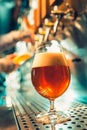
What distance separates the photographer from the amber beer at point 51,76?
0.80 meters

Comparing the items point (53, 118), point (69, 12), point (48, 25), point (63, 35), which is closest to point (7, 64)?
point (48, 25)

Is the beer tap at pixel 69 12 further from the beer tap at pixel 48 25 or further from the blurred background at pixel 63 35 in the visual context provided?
the beer tap at pixel 48 25

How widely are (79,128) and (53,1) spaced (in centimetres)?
119

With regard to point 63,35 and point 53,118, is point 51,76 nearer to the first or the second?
point 53,118

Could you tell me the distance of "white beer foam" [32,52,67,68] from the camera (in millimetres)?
832

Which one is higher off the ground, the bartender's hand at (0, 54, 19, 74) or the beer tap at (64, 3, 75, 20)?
the beer tap at (64, 3, 75, 20)

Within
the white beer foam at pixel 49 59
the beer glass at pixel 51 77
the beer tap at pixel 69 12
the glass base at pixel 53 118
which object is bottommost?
the glass base at pixel 53 118

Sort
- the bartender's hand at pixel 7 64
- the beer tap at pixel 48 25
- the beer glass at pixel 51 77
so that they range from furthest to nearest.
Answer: the bartender's hand at pixel 7 64 < the beer tap at pixel 48 25 < the beer glass at pixel 51 77

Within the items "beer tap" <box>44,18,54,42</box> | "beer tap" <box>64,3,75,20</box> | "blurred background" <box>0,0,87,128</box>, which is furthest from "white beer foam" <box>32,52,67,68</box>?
"beer tap" <box>44,18,54,42</box>

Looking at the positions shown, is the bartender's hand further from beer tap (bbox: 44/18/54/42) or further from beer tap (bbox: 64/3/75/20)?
beer tap (bbox: 64/3/75/20)

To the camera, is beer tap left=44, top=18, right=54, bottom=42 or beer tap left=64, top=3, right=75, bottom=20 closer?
beer tap left=64, top=3, right=75, bottom=20

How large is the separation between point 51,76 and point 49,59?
7 cm

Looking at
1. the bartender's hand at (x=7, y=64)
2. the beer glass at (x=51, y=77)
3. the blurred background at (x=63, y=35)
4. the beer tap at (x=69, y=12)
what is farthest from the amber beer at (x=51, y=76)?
the bartender's hand at (x=7, y=64)

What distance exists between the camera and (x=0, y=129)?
0.63 meters
